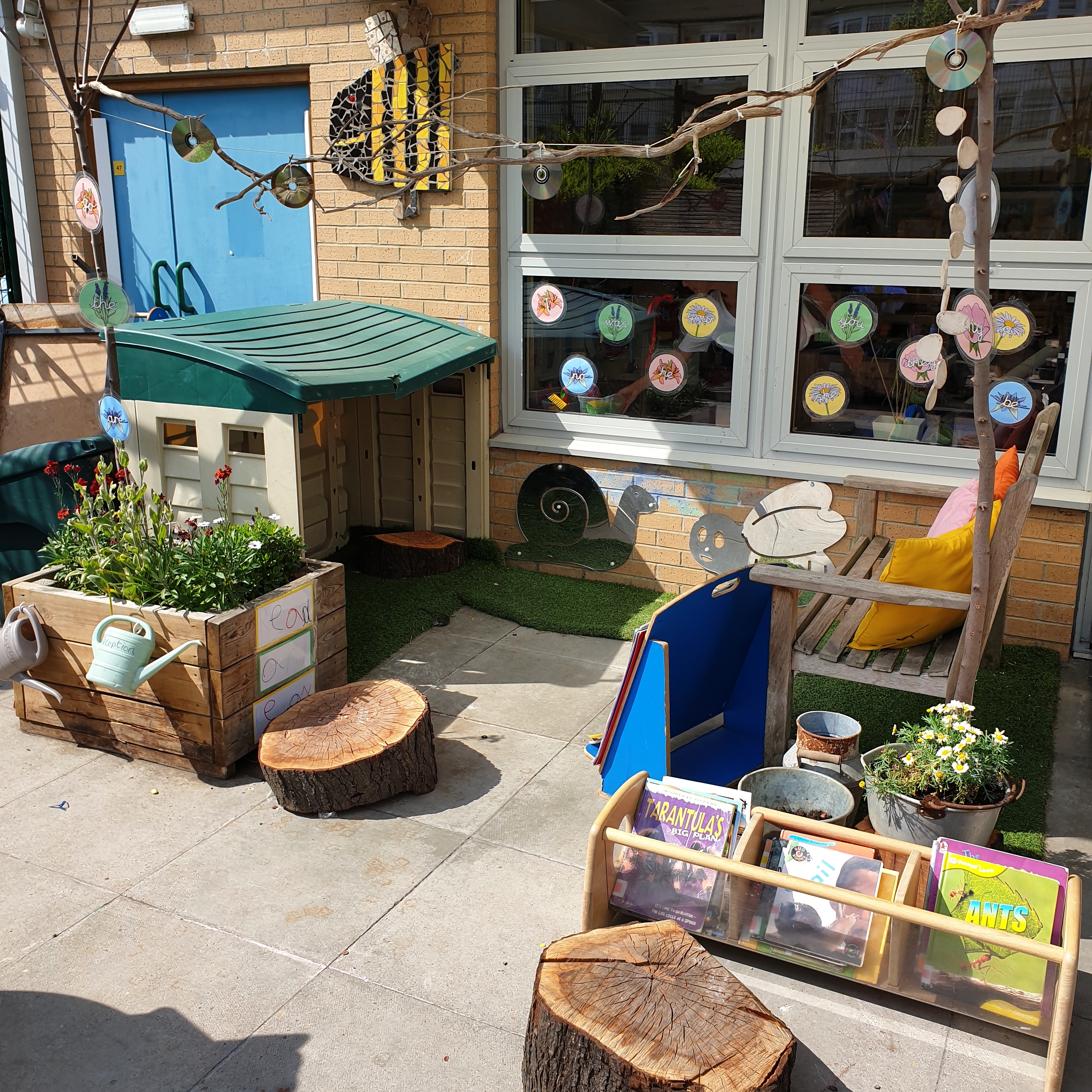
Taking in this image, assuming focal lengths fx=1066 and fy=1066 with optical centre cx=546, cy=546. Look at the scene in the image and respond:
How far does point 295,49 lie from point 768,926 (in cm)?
597

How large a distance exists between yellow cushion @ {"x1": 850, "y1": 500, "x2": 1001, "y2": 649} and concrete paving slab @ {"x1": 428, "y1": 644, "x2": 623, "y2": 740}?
1.45 meters

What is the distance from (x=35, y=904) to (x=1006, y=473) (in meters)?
4.12

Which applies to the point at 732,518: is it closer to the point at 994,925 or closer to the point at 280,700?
the point at 280,700

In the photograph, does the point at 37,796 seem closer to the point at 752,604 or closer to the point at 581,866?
the point at 581,866

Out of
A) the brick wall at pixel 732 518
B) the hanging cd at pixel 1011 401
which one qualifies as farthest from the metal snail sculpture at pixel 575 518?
the hanging cd at pixel 1011 401

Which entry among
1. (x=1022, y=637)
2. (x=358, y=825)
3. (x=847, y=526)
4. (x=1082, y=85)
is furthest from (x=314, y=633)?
(x=1082, y=85)

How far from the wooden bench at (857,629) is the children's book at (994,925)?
0.78 m

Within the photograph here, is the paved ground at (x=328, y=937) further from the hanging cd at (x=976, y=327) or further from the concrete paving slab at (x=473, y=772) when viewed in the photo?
the hanging cd at (x=976, y=327)

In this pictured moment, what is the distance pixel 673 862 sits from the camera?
3414 millimetres

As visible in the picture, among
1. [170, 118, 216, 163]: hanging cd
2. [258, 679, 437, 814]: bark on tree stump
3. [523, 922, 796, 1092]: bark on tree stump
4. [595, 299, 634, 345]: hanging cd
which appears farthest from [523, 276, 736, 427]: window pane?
[523, 922, 796, 1092]: bark on tree stump

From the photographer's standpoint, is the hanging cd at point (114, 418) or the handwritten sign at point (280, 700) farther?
the hanging cd at point (114, 418)

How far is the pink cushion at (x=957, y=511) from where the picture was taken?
15.2ft

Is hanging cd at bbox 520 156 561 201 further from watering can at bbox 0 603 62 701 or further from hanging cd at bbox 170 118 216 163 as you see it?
watering can at bbox 0 603 62 701

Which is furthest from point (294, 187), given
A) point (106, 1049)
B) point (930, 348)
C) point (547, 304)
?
point (106, 1049)
